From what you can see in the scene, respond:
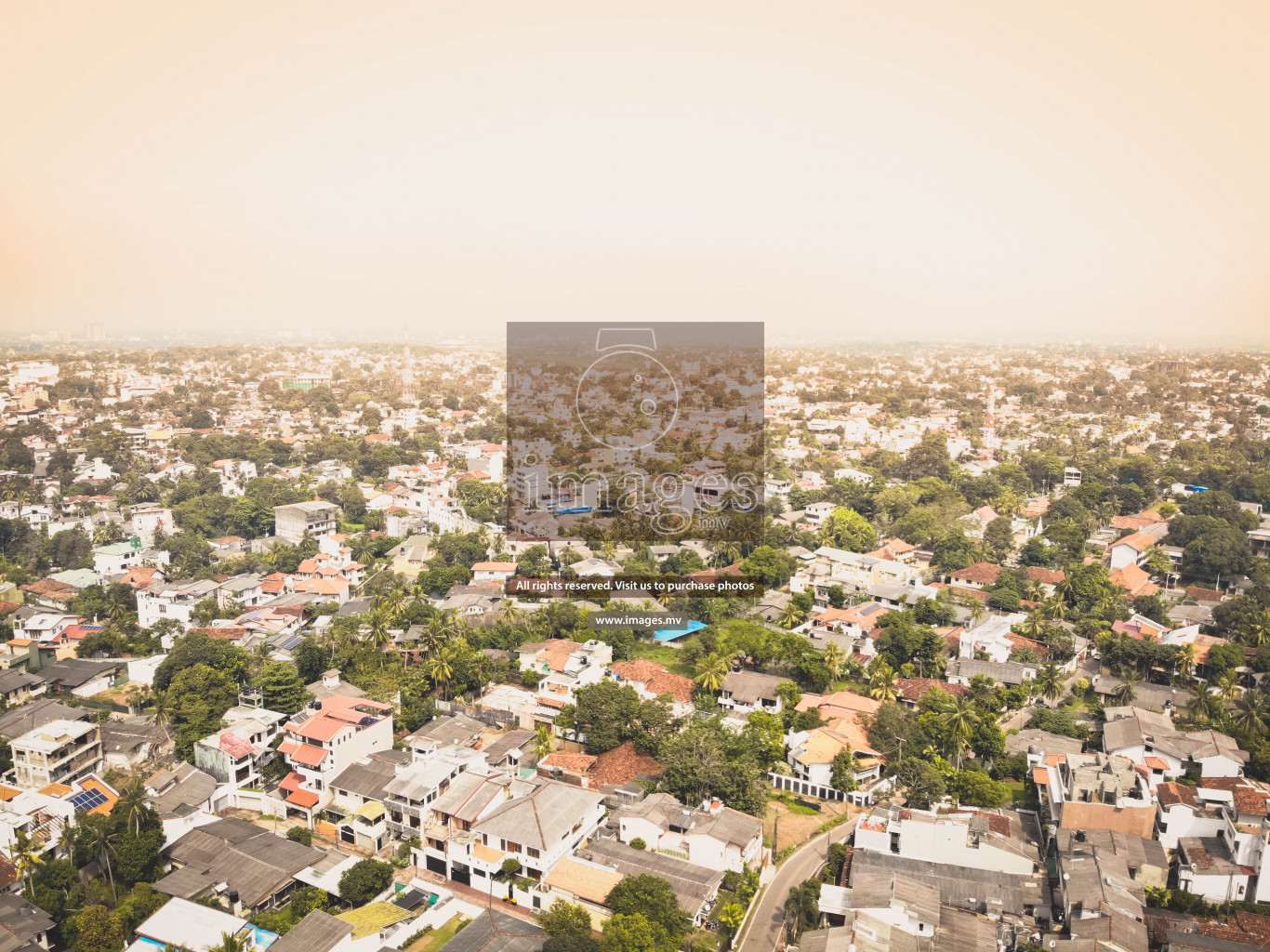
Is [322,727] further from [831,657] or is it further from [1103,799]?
[1103,799]

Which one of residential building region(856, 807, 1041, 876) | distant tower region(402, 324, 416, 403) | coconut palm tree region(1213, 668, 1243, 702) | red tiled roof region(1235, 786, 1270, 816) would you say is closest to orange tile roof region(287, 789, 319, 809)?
residential building region(856, 807, 1041, 876)

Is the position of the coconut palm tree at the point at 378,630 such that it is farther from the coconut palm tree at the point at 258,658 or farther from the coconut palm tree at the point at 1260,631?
the coconut palm tree at the point at 1260,631

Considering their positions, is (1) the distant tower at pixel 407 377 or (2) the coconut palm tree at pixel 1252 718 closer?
(2) the coconut palm tree at pixel 1252 718

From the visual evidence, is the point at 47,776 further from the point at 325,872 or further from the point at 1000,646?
the point at 1000,646

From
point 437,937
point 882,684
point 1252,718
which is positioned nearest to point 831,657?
point 882,684

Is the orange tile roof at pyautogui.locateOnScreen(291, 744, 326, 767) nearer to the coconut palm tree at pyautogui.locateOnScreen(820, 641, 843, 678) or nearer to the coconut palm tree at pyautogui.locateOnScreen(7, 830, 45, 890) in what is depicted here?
the coconut palm tree at pyautogui.locateOnScreen(7, 830, 45, 890)

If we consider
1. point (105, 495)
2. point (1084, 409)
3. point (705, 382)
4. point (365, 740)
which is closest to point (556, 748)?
point (365, 740)

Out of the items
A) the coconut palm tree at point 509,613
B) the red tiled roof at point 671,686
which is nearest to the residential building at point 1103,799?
the red tiled roof at point 671,686
